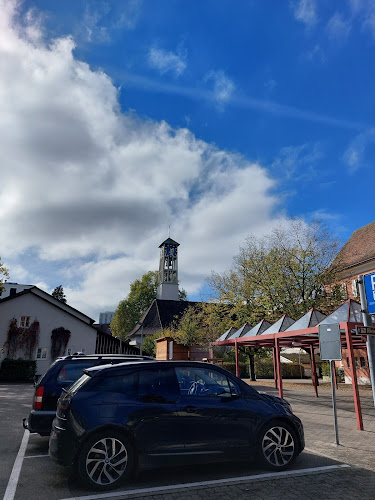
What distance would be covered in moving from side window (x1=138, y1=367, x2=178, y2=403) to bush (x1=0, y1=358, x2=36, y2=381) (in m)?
28.0

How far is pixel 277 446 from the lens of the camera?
5.91 meters

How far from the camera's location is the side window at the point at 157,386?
5.47 m

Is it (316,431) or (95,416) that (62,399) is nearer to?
(95,416)

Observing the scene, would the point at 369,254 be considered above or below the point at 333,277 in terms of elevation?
above

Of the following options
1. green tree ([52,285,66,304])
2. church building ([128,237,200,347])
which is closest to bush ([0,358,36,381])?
church building ([128,237,200,347])

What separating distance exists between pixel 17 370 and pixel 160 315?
30837 mm

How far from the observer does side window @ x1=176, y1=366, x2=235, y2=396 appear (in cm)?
574

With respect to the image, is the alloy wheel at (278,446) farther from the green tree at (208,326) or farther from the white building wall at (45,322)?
the white building wall at (45,322)

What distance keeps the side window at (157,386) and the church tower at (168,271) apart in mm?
61433

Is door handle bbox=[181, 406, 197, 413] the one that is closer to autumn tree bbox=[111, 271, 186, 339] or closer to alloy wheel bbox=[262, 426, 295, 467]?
alloy wheel bbox=[262, 426, 295, 467]

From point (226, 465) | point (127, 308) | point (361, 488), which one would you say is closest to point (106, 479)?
point (226, 465)

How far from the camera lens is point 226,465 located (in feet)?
19.9

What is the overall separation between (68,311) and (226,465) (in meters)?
31.0

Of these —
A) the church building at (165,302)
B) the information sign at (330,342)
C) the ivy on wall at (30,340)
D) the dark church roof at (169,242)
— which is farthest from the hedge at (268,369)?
the dark church roof at (169,242)
